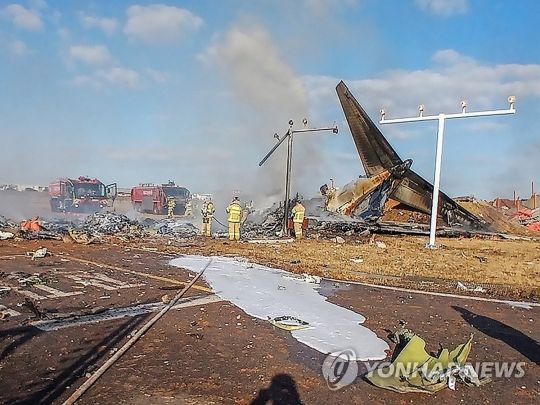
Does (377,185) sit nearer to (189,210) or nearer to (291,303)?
(291,303)

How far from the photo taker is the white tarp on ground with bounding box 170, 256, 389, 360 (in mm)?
5359

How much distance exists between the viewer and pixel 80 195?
31297 mm

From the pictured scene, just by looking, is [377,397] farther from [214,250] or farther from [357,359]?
[214,250]

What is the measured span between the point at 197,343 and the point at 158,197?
2857 centimetres

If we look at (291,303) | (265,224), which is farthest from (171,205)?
(291,303)

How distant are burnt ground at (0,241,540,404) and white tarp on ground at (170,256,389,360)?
267 mm

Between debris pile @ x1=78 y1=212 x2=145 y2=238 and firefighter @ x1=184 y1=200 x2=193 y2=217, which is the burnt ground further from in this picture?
firefighter @ x1=184 y1=200 x2=193 y2=217

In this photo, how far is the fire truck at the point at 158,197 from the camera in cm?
3275

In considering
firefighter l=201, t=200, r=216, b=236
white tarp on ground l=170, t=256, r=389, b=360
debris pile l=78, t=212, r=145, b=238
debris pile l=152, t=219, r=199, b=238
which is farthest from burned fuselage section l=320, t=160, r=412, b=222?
white tarp on ground l=170, t=256, r=389, b=360

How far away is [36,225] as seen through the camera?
16578mm

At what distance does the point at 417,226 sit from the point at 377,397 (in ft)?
59.5

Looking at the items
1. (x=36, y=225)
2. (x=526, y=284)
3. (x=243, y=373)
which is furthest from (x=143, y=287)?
(x=36, y=225)

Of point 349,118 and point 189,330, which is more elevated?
point 349,118

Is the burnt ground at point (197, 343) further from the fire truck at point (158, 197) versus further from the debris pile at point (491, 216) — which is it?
the fire truck at point (158, 197)
